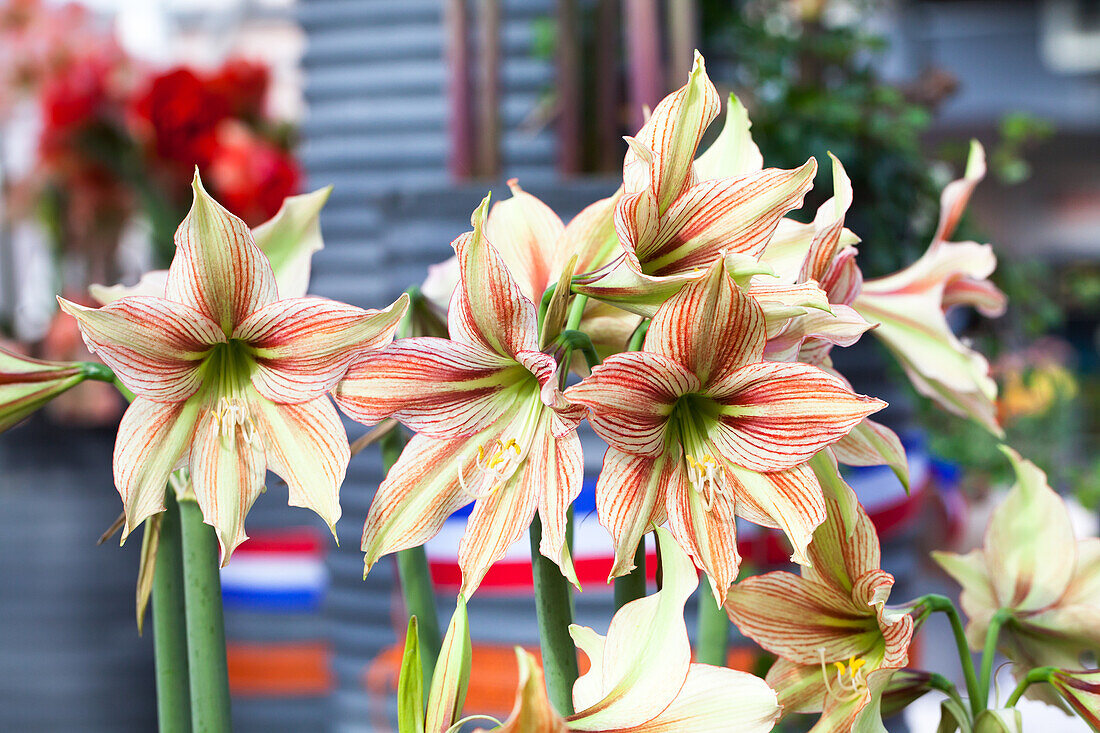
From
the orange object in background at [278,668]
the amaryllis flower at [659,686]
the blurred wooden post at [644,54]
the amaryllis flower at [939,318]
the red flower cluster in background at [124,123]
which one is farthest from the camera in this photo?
the orange object in background at [278,668]

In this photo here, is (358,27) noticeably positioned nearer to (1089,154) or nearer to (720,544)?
(720,544)

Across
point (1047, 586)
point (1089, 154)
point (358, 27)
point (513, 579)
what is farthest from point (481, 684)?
point (1089, 154)

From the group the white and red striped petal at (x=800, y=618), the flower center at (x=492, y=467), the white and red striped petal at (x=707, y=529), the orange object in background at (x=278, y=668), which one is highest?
the flower center at (x=492, y=467)

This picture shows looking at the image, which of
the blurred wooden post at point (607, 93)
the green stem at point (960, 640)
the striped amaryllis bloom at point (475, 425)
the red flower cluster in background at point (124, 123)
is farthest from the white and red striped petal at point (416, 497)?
the red flower cluster in background at point (124, 123)

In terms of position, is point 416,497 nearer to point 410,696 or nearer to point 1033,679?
point 410,696

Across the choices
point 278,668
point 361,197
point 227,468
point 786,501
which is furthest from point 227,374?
point 278,668

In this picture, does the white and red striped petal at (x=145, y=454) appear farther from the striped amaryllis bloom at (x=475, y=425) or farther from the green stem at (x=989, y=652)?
the green stem at (x=989, y=652)
